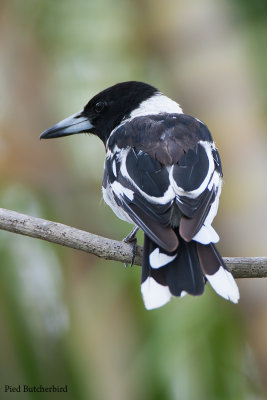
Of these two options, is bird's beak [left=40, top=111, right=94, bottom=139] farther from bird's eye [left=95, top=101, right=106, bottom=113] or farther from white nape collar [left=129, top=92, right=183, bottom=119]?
white nape collar [left=129, top=92, right=183, bottom=119]

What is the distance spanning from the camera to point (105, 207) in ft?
18.1

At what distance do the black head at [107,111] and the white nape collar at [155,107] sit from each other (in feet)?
0.11

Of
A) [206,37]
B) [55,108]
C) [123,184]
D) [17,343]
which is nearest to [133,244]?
[123,184]

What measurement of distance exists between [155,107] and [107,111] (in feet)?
0.97

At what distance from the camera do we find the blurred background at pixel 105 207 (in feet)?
14.4

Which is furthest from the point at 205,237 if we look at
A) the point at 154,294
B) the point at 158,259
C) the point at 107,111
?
the point at 107,111

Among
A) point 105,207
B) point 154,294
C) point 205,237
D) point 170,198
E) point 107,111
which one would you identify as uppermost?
point 107,111

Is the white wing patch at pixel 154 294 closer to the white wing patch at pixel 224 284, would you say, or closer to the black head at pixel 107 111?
the white wing patch at pixel 224 284

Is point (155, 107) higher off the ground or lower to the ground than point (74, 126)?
higher

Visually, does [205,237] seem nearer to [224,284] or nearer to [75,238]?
[224,284]

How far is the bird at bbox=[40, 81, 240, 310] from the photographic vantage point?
2.78 meters

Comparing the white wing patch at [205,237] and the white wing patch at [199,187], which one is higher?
the white wing patch at [199,187]

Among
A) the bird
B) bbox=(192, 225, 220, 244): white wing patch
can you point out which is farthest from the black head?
bbox=(192, 225, 220, 244): white wing patch

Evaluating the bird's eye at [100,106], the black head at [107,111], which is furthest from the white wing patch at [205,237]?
the bird's eye at [100,106]
